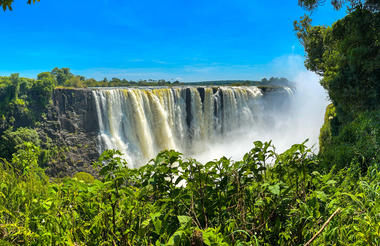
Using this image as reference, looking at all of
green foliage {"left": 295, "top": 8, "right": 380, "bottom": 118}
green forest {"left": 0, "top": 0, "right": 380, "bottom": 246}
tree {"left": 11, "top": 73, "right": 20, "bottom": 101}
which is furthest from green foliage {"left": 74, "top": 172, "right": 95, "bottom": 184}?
tree {"left": 11, "top": 73, "right": 20, "bottom": 101}

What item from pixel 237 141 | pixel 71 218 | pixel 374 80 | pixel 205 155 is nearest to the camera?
pixel 71 218

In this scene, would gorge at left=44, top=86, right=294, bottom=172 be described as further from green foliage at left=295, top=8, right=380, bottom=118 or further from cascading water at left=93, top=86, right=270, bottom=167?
green foliage at left=295, top=8, right=380, bottom=118

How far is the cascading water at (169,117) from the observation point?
20.6m

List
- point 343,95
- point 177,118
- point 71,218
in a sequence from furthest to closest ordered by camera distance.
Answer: point 177,118 → point 343,95 → point 71,218

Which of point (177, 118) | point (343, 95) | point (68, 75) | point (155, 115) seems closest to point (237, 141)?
point (177, 118)

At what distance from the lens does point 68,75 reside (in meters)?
61.3

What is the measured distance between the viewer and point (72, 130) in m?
23.7

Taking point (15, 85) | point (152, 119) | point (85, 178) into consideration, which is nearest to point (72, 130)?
point (15, 85)

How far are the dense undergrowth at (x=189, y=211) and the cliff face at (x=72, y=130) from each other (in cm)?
2237

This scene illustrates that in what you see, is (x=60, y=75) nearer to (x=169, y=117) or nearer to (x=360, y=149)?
(x=169, y=117)

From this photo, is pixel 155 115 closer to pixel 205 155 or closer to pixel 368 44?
pixel 205 155

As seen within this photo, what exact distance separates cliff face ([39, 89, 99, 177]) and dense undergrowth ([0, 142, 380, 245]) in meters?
22.4

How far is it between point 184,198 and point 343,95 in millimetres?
7535

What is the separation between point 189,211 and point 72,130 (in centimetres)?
2548
